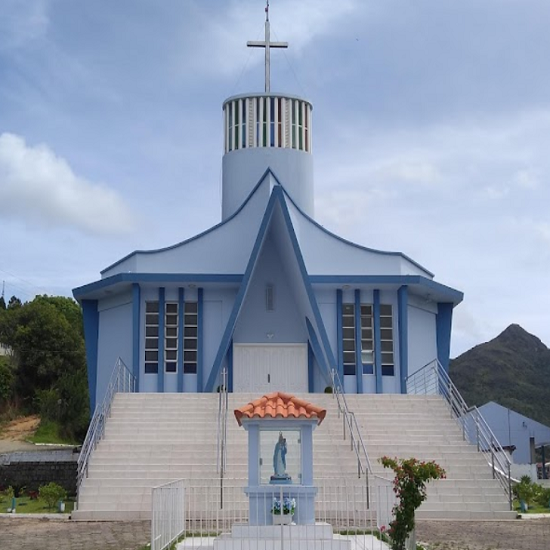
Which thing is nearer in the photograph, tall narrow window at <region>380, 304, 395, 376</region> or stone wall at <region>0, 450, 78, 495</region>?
stone wall at <region>0, 450, 78, 495</region>

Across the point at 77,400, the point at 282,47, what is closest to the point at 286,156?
the point at 282,47

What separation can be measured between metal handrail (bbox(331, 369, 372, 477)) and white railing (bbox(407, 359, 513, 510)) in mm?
2447

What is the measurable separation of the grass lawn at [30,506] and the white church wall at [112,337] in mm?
6408

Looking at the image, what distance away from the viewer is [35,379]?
4647cm

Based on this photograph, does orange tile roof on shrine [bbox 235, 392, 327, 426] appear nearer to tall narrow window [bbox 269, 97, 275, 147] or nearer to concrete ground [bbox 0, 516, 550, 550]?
concrete ground [bbox 0, 516, 550, 550]

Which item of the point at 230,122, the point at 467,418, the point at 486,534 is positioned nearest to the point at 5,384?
the point at 230,122

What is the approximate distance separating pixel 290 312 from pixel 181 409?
611 centimetres

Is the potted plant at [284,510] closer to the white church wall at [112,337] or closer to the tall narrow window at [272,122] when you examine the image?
the white church wall at [112,337]

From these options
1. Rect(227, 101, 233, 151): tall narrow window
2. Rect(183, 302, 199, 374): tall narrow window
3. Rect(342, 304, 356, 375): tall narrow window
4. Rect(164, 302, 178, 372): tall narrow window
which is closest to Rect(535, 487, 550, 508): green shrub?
Rect(342, 304, 356, 375): tall narrow window

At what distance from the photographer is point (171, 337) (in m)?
26.6

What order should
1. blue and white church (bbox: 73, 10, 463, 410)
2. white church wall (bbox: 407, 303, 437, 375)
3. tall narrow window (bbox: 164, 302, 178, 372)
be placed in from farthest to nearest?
white church wall (bbox: 407, 303, 437, 375) → tall narrow window (bbox: 164, 302, 178, 372) → blue and white church (bbox: 73, 10, 463, 410)

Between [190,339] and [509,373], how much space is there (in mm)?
45272

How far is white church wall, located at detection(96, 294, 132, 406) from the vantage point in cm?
2684

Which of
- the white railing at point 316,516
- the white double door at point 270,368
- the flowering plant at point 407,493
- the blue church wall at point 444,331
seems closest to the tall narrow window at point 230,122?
the white double door at point 270,368
